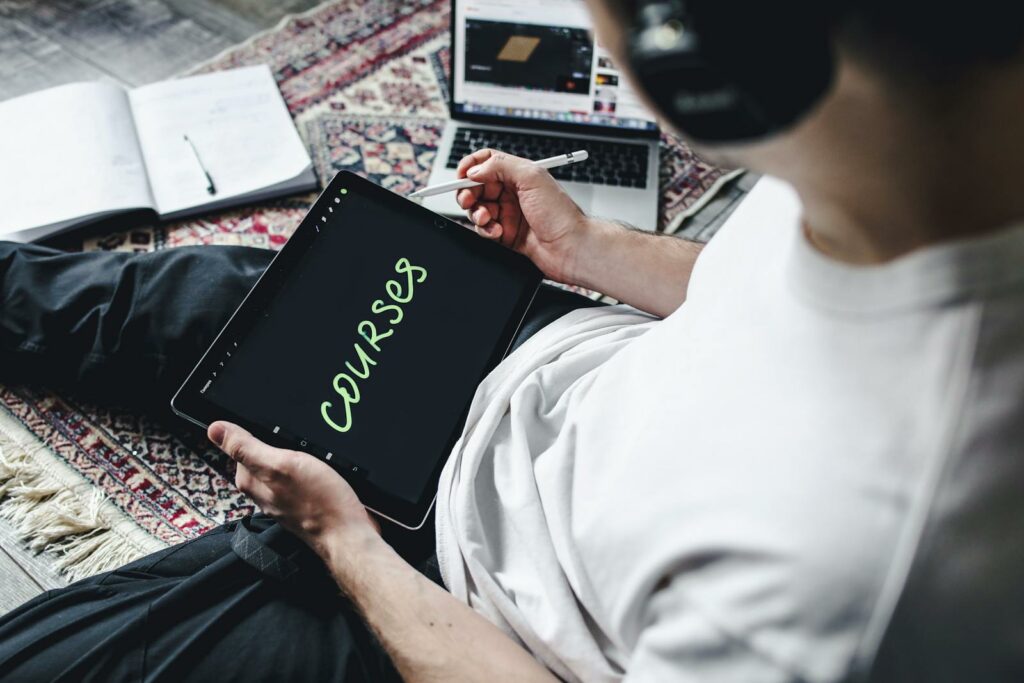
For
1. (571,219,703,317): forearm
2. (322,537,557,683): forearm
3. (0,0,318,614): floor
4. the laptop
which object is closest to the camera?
(322,537,557,683): forearm

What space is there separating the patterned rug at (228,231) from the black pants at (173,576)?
0.12 meters

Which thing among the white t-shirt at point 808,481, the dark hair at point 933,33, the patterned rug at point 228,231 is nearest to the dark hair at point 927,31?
the dark hair at point 933,33

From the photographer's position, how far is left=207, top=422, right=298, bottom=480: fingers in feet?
2.43

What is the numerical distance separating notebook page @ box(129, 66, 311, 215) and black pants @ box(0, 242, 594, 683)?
0.34 metres

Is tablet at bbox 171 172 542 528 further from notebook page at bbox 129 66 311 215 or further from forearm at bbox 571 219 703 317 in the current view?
notebook page at bbox 129 66 311 215

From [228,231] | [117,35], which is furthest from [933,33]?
[117,35]

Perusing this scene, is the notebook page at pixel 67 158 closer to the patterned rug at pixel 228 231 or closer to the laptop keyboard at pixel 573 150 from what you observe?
the patterned rug at pixel 228 231

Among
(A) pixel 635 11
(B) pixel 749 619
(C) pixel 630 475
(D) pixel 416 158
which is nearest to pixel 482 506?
(C) pixel 630 475

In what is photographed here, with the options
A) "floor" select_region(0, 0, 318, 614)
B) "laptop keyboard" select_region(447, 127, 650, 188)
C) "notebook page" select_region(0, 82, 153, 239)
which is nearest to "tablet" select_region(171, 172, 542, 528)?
"laptop keyboard" select_region(447, 127, 650, 188)

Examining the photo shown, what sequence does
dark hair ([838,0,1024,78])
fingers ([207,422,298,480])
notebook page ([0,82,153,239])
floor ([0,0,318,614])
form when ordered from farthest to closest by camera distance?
floor ([0,0,318,614]), notebook page ([0,82,153,239]), fingers ([207,422,298,480]), dark hair ([838,0,1024,78])

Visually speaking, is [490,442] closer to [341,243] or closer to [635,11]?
[341,243]

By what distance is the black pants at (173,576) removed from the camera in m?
0.72

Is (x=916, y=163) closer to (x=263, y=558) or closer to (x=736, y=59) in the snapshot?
(x=736, y=59)

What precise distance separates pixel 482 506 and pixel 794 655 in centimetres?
36
